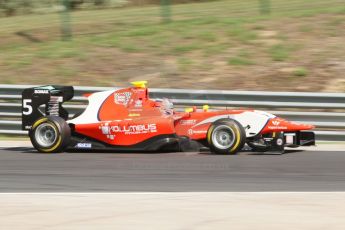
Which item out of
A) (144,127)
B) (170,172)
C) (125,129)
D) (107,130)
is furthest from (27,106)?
(170,172)

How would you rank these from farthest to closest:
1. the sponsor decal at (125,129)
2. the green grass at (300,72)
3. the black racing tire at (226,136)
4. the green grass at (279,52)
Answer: the green grass at (279,52) < the green grass at (300,72) < the sponsor decal at (125,129) < the black racing tire at (226,136)

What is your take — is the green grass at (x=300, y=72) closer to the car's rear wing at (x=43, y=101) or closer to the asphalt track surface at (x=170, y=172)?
the asphalt track surface at (x=170, y=172)

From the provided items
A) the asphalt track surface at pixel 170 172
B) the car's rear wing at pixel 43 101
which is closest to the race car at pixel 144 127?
the car's rear wing at pixel 43 101

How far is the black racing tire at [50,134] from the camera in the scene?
36.0 feet

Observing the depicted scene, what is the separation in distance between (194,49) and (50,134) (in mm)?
5397

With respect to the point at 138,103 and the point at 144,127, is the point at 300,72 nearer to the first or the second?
the point at 138,103

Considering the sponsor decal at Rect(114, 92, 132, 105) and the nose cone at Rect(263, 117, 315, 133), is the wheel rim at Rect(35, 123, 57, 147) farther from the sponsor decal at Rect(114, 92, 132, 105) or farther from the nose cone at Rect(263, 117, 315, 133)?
the nose cone at Rect(263, 117, 315, 133)

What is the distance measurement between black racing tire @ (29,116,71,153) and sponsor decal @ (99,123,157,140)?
1.65 feet

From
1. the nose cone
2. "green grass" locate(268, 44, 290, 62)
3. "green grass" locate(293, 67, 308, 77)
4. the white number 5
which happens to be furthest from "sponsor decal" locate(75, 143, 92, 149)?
"green grass" locate(268, 44, 290, 62)

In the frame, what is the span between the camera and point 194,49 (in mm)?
15891

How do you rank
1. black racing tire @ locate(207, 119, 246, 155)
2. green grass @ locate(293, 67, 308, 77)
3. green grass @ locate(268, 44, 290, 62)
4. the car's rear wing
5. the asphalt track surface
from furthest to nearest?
green grass @ locate(268, 44, 290, 62)
green grass @ locate(293, 67, 308, 77)
the car's rear wing
black racing tire @ locate(207, 119, 246, 155)
the asphalt track surface

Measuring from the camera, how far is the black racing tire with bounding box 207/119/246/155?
33.7 ft

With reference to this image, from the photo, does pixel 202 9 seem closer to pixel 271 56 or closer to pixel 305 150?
pixel 271 56

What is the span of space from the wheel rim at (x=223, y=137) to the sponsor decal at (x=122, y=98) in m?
1.31
